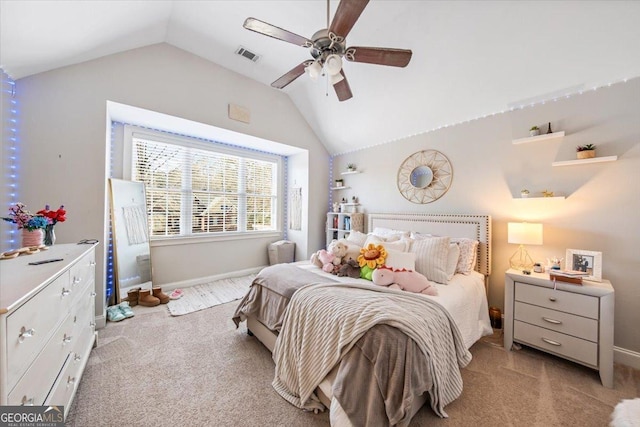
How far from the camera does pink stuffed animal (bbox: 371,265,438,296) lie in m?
2.04

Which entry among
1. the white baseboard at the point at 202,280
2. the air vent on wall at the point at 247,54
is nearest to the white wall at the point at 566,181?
the air vent on wall at the point at 247,54

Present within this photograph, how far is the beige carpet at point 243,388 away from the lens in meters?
1.51

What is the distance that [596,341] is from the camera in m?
1.88

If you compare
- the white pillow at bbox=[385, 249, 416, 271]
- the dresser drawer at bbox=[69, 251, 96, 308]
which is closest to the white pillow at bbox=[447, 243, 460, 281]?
the white pillow at bbox=[385, 249, 416, 271]

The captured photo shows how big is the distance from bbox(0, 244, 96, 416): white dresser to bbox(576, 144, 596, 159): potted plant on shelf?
396cm

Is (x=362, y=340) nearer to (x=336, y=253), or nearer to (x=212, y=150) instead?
(x=336, y=253)

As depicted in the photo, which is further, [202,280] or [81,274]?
[202,280]

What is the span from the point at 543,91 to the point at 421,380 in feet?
10.2

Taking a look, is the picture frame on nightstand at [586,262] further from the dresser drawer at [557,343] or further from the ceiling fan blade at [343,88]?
the ceiling fan blade at [343,88]

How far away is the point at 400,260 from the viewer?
2.43 metres

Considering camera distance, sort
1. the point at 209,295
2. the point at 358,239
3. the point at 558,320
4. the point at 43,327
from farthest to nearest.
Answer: the point at 209,295
the point at 358,239
the point at 558,320
the point at 43,327

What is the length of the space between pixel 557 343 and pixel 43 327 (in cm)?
357

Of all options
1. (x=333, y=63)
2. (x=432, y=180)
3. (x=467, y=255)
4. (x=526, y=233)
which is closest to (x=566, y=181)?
(x=526, y=233)

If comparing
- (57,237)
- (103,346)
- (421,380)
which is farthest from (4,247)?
(421,380)
